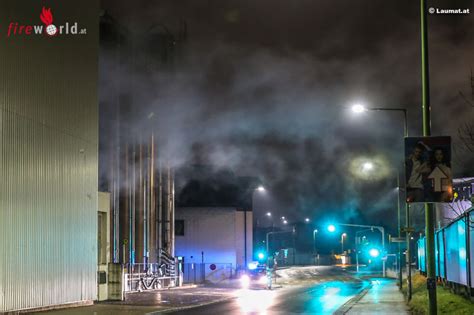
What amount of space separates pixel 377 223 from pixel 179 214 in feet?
205

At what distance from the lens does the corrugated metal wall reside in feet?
57.8

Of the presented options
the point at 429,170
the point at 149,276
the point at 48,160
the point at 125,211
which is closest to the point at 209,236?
the point at 149,276

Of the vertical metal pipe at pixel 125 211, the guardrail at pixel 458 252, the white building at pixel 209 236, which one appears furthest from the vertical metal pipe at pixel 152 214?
the white building at pixel 209 236

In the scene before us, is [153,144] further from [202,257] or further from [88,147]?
[202,257]

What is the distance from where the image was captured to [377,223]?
370ft

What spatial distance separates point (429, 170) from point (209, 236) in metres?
48.2

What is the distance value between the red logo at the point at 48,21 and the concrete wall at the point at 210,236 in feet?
128

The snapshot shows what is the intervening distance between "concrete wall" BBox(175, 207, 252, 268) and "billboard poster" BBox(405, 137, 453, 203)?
1843 inches

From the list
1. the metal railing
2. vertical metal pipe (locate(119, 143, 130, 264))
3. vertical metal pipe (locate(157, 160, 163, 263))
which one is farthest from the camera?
vertical metal pipe (locate(157, 160, 163, 263))

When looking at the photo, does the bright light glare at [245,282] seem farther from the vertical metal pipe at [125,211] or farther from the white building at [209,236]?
the vertical metal pipe at [125,211]

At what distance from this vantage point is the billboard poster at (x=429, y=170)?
1089 cm

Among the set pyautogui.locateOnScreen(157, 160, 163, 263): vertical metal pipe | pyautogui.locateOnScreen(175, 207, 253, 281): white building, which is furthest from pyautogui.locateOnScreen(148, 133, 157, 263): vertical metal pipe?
pyautogui.locateOnScreen(175, 207, 253, 281): white building

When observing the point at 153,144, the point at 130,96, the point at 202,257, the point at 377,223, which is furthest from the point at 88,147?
the point at 377,223

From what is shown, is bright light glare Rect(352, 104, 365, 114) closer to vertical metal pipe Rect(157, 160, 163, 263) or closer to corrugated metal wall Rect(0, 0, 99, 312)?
corrugated metal wall Rect(0, 0, 99, 312)
